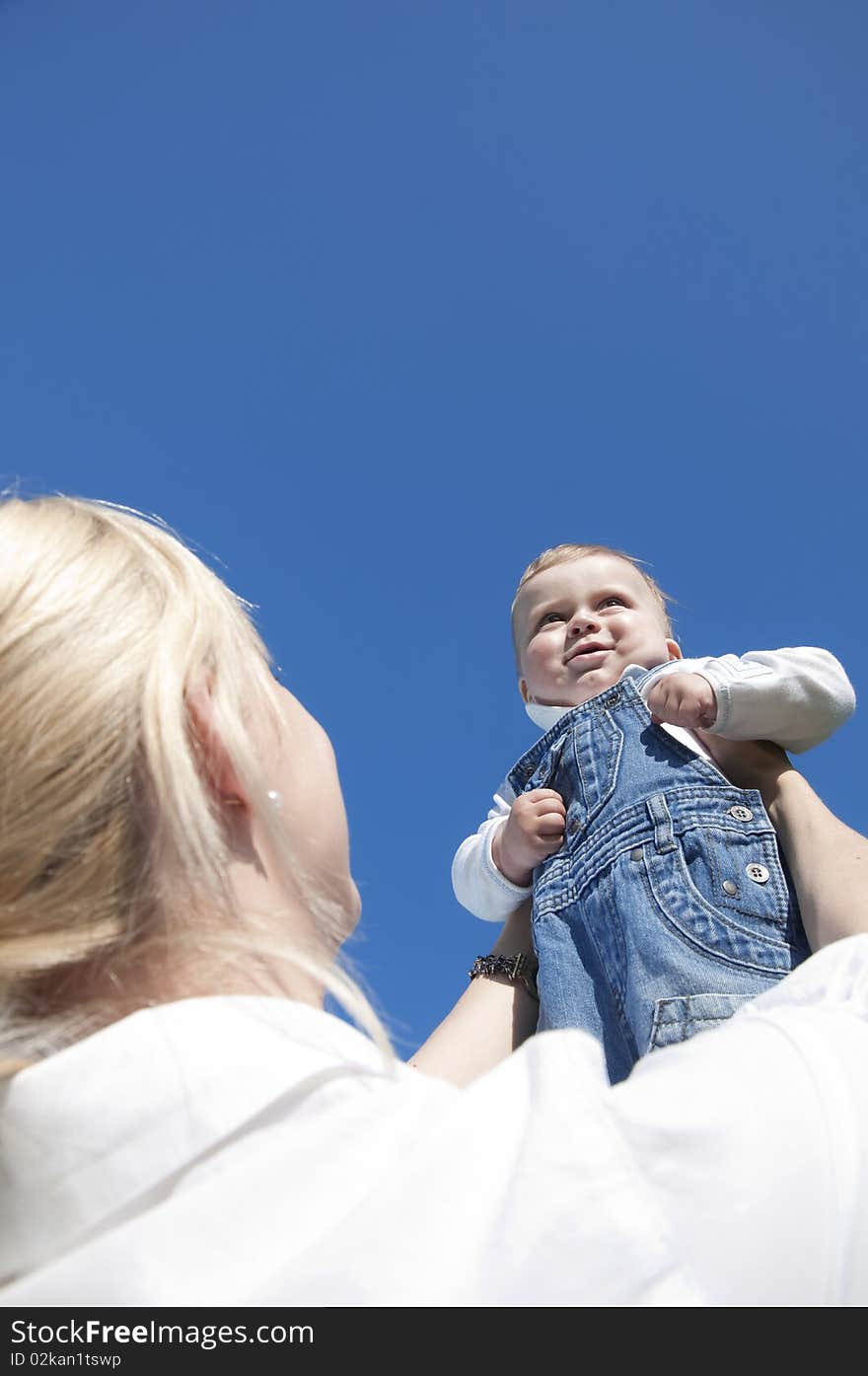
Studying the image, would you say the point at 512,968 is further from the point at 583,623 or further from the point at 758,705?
the point at 583,623

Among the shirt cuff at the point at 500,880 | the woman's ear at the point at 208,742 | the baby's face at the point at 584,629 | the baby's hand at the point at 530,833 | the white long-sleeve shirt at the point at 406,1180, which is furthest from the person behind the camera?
the baby's face at the point at 584,629

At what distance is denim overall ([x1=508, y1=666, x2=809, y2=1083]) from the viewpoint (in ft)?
6.94

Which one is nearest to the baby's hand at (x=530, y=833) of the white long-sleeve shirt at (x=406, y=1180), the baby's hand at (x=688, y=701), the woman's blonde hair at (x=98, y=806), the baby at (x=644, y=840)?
the baby at (x=644, y=840)

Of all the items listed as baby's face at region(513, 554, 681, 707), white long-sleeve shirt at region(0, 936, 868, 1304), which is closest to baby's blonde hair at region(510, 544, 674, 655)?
baby's face at region(513, 554, 681, 707)

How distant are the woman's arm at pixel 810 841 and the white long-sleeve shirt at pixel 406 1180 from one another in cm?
116

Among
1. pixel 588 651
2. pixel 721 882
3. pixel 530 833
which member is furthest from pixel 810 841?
pixel 588 651

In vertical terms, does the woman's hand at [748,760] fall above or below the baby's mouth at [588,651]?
below

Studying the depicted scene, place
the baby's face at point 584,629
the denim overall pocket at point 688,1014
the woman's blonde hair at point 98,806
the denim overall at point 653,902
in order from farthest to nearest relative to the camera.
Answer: the baby's face at point 584,629, the denim overall at point 653,902, the denim overall pocket at point 688,1014, the woman's blonde hair at point 98,806

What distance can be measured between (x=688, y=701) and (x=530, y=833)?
0.55m

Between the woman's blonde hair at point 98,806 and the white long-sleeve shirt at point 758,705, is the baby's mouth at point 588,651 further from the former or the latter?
the woman's blonde hair at point 98,806

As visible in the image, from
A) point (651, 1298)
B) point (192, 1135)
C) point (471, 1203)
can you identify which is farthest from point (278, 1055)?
point (651, 1298)

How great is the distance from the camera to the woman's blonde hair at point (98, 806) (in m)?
1.05

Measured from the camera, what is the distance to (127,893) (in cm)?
109

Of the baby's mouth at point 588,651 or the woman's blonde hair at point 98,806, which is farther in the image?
the baby's mouth at point 588,651
